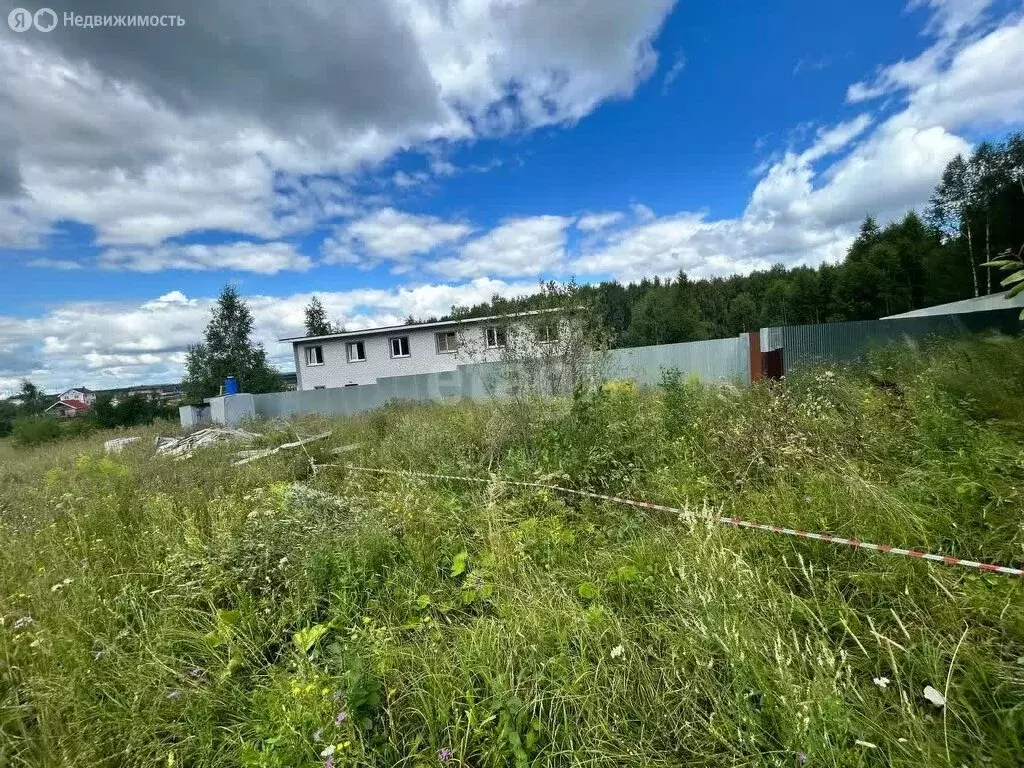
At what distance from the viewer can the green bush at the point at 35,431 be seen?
657 inches

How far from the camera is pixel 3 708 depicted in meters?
1.98

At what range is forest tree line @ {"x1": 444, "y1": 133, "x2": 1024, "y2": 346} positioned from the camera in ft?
80.5

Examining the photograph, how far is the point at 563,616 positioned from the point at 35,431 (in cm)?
2324

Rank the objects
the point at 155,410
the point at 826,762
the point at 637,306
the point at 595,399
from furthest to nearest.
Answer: the point at 637,306 → the point at 155,410 → the point at 595,399 → the point at 826,762

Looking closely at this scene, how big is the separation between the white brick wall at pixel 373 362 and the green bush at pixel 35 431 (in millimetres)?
13203

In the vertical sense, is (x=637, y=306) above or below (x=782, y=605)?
above

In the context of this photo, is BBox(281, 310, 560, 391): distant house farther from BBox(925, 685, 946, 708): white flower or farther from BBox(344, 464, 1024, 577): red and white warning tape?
BBox(925, 685, 946, 708): white flower

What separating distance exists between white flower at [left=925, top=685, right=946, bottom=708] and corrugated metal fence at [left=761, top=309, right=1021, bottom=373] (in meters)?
8.52

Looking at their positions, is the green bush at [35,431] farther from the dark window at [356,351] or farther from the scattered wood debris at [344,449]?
the scattered wood debris at [344,449]

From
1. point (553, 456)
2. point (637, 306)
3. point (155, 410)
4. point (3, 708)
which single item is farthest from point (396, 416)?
point (637, 306)

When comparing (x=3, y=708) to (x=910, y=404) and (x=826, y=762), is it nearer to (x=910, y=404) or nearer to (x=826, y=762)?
(x=826, y=762)

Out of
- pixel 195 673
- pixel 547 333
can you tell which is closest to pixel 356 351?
pixel 547 333

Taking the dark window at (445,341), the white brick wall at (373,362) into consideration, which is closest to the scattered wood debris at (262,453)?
the white brick wall at (373,362)

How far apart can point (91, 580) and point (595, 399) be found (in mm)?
4196
